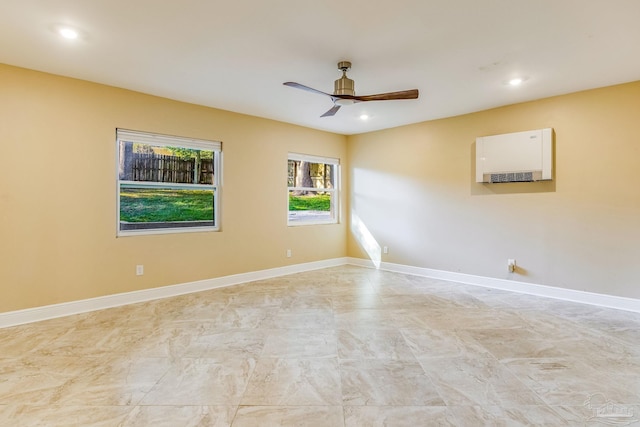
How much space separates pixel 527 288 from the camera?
441 cm

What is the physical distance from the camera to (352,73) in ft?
11.3

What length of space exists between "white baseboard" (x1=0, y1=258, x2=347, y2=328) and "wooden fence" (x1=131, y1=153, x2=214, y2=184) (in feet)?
4.67

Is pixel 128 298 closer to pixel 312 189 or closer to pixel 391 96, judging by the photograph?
pixel 312 189

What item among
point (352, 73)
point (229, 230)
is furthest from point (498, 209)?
point (229, 230)

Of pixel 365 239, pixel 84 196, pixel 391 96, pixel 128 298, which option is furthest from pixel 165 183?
pixel 365 239

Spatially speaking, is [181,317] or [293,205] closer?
[181,317]

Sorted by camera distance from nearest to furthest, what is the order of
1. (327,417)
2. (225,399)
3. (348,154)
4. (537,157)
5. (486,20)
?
(327,417)
(225,399)
(486,20)
(537,157)
(348,154)

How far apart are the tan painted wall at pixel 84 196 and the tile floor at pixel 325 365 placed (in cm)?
48

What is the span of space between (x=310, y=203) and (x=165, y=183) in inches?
103

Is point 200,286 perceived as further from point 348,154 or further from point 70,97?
point 348,154

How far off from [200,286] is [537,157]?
4762mm

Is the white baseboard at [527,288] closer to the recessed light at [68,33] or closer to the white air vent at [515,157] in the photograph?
the white air vent at [515,157]

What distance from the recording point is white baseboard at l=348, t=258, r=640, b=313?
377cm

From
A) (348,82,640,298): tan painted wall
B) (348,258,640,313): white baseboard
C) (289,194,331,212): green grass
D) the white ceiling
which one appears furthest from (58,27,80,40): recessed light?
(348,258,640,313): white baseboard
